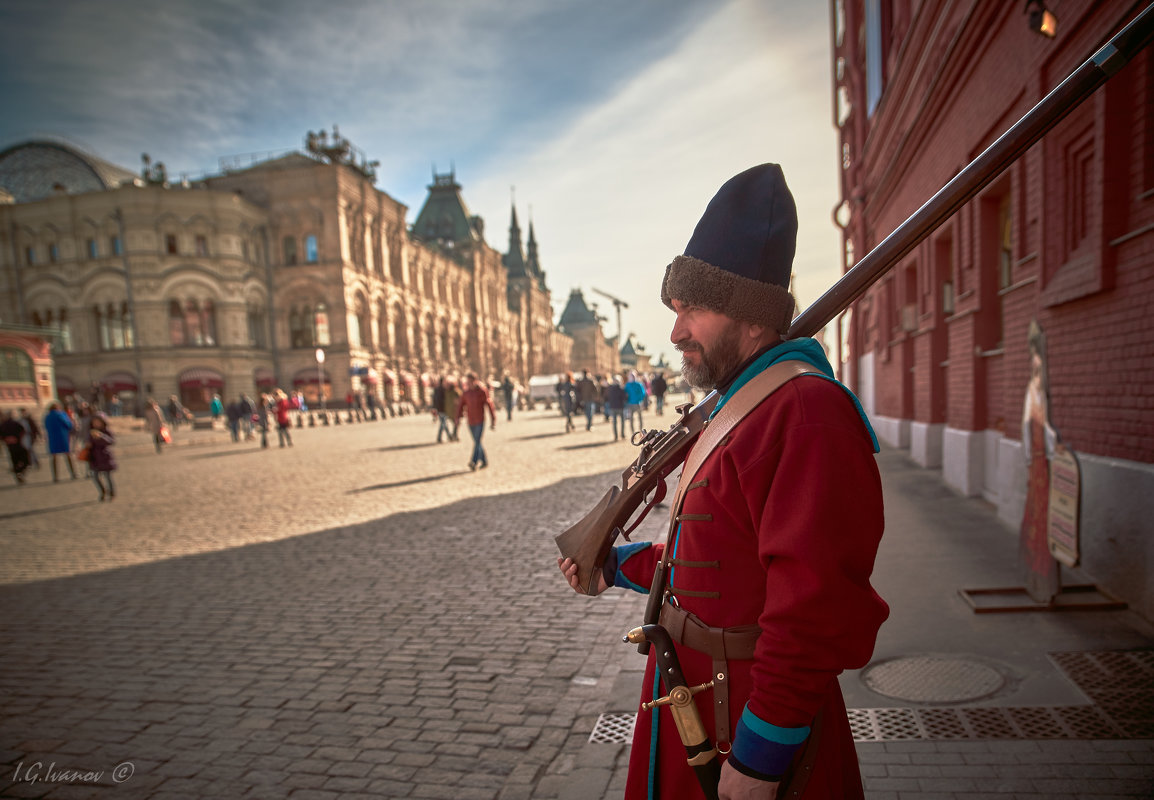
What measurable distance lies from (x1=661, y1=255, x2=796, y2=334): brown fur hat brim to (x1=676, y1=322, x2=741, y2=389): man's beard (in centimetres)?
5

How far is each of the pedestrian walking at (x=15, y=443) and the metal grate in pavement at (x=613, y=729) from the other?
58.8 ft

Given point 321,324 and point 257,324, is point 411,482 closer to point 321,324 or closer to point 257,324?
point 321,324

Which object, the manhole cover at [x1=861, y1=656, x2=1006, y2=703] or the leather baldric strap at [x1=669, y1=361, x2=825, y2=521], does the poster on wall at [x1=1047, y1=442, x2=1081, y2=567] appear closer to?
the manhole cover at [x1=861, y1=656, x2=1006, y2=703]

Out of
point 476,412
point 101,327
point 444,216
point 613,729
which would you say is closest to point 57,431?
point 476,412

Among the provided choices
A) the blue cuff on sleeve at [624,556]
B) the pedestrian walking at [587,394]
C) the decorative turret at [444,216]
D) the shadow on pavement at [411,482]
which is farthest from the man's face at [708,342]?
the decorative turret at [444,216]

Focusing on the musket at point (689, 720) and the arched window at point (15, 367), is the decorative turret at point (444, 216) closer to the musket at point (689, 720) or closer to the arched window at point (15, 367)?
the arched window at point (15, 367)

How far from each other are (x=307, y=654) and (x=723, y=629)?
13.0ft

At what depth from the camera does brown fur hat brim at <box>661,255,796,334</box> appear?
152cm

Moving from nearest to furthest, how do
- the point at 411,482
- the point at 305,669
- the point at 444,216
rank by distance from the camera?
the point at 305,669, the point at 411,482, the point at 444,216

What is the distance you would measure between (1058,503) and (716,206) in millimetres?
3951

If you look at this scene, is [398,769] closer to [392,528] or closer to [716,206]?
[716,206]

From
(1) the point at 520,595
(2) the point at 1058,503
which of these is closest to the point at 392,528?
(1) the point at 520,595

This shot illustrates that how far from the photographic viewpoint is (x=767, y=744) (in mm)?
1267

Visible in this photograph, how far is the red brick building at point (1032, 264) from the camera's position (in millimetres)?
4191
